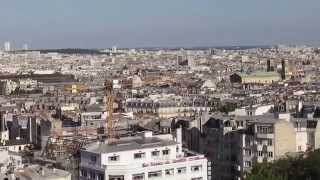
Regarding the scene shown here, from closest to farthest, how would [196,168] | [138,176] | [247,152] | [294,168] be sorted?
[138,176] < [196,168] < [294,168] < [247,152]

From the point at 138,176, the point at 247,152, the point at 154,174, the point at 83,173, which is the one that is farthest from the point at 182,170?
the point at 247,152

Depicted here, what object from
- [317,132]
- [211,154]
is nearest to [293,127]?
[317,132]

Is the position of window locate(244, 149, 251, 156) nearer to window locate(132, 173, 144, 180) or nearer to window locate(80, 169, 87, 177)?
window locate(132, 173, 144, 180)

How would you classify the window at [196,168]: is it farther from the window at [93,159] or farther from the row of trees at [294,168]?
the window at [93,159]

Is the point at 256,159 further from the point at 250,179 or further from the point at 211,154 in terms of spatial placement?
the point at 250,179

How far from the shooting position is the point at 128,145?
46156 millimetres

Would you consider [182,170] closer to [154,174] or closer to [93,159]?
[154,174]

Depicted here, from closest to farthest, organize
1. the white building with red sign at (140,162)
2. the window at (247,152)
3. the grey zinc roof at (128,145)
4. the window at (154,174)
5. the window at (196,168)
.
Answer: the white building with red sign at (140,162)
the window at (154,174)
the grey zinc roof at (128,145)
the window at (196,168)
the window at (247,152)

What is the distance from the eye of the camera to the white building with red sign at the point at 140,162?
43938 millimetres

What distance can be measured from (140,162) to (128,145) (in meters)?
1.63

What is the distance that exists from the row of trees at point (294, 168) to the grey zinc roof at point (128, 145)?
203 inches

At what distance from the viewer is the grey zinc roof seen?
45.1 metres

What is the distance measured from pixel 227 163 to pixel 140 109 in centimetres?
4872

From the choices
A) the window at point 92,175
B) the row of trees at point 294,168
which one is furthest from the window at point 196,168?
the window at point 92,175
